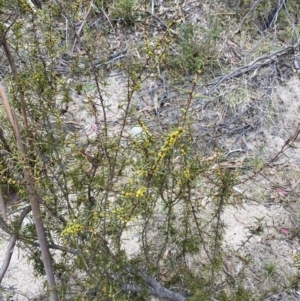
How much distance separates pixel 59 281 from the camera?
2.48 meters

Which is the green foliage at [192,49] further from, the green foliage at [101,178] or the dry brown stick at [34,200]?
the dry brown stick at [34,200]

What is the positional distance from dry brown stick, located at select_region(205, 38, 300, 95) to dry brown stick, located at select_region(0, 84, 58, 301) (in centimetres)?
218

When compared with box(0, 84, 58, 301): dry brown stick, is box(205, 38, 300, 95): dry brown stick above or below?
above

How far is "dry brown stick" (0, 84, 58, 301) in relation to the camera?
71.9 inches

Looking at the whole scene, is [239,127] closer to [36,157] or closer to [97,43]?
[97,43]

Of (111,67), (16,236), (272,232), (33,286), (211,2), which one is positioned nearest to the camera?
(16,236)

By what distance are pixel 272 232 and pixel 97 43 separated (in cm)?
220

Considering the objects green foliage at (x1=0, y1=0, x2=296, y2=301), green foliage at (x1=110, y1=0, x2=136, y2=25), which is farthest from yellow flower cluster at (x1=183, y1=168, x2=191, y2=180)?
green foliage at (x1=110, y1=0, x2=136, y2=25)

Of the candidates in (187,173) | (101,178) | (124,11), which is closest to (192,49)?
(124,11)

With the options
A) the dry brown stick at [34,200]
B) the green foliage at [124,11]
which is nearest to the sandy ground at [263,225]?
the dry brown stick at [34,200]

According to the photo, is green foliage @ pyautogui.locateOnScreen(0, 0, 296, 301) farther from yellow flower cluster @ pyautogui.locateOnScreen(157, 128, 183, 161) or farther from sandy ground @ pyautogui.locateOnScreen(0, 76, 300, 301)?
sandy ground @ pyautogui.locateOnScreen(0, 76, 300, 301)

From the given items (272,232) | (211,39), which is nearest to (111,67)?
(211,39)

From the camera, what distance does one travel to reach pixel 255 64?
4113 millimetres

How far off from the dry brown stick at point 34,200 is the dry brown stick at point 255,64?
218cm
